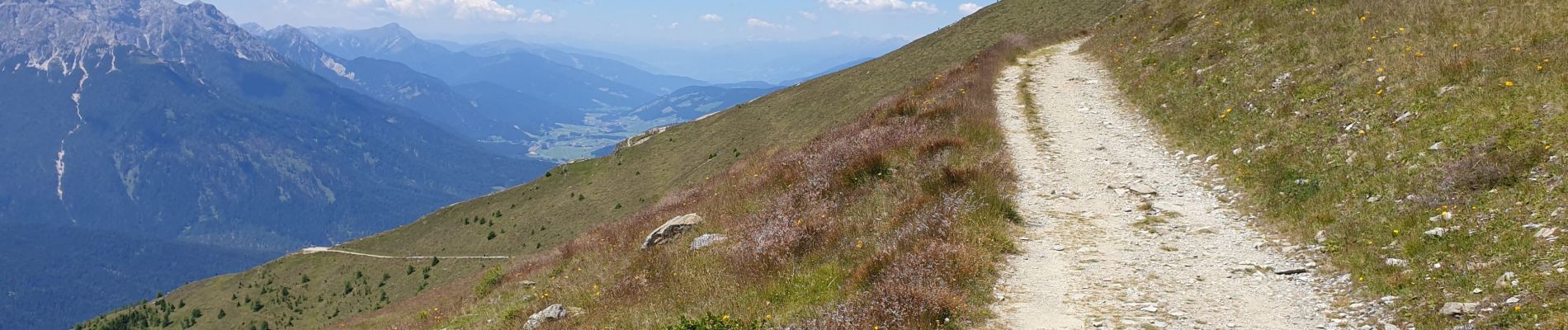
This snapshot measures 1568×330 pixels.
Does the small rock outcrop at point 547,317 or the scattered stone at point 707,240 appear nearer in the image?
the small rock outcrop at point 547,317

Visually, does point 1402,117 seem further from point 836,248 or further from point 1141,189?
point 836,248

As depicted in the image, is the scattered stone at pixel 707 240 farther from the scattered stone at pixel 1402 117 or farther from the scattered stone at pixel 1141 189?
the scattered stone at pixel 1402 117

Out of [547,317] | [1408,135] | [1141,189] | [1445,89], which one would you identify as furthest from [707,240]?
[1445,89]

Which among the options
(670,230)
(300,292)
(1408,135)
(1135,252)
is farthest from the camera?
(300,292)

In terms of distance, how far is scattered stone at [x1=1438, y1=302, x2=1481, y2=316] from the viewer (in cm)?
662

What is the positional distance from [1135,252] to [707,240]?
7.09 metres

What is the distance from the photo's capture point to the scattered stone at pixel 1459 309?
6.62 m

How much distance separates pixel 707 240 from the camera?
13.3 m

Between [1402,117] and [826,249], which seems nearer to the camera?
[826,249]

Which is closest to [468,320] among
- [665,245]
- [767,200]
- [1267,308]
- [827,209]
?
[665,245]

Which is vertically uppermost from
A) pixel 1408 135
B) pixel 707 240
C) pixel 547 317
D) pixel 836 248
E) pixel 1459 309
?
pixel 707 240

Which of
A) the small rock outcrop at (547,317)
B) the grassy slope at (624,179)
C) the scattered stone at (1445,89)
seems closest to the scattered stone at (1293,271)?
the scattered stone at (1445,89)

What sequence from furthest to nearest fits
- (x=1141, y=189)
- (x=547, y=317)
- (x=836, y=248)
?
(x=1141, y=189) < (x=547, y=317) < (x=836, y=248)

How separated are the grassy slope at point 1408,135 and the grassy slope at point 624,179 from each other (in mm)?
23772
